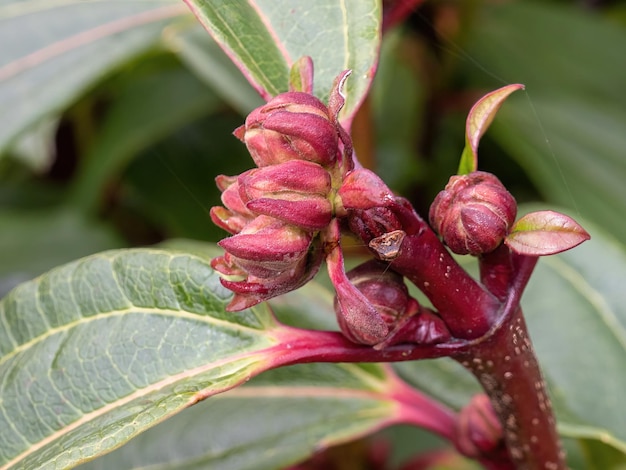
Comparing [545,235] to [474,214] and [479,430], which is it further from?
[479,430]

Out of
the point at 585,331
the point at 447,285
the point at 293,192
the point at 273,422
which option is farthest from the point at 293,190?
the point at 585,331

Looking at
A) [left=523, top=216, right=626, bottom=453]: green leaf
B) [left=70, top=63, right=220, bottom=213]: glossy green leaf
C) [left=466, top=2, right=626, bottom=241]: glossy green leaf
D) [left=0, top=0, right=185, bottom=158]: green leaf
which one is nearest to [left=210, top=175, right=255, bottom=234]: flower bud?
[left=523, top=216, right=626, bottom=453]: green leaf

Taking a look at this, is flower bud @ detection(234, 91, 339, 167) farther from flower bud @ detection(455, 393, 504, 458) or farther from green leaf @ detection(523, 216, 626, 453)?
green leaf @ detection(523, 216, 626, 453)

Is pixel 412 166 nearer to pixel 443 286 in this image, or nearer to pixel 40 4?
pixel 40 4

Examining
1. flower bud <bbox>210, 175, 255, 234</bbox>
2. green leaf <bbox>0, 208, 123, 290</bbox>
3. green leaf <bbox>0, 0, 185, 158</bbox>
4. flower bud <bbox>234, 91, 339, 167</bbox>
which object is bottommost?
green leaf <bbox>0, 208, 123, 290</bbox>

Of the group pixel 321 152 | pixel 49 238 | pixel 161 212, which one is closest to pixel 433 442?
pixel 161 212

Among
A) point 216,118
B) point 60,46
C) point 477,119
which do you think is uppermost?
point 60,46

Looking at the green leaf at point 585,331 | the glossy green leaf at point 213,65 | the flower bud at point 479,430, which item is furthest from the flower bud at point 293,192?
the glossy green leaf at point 213,65
